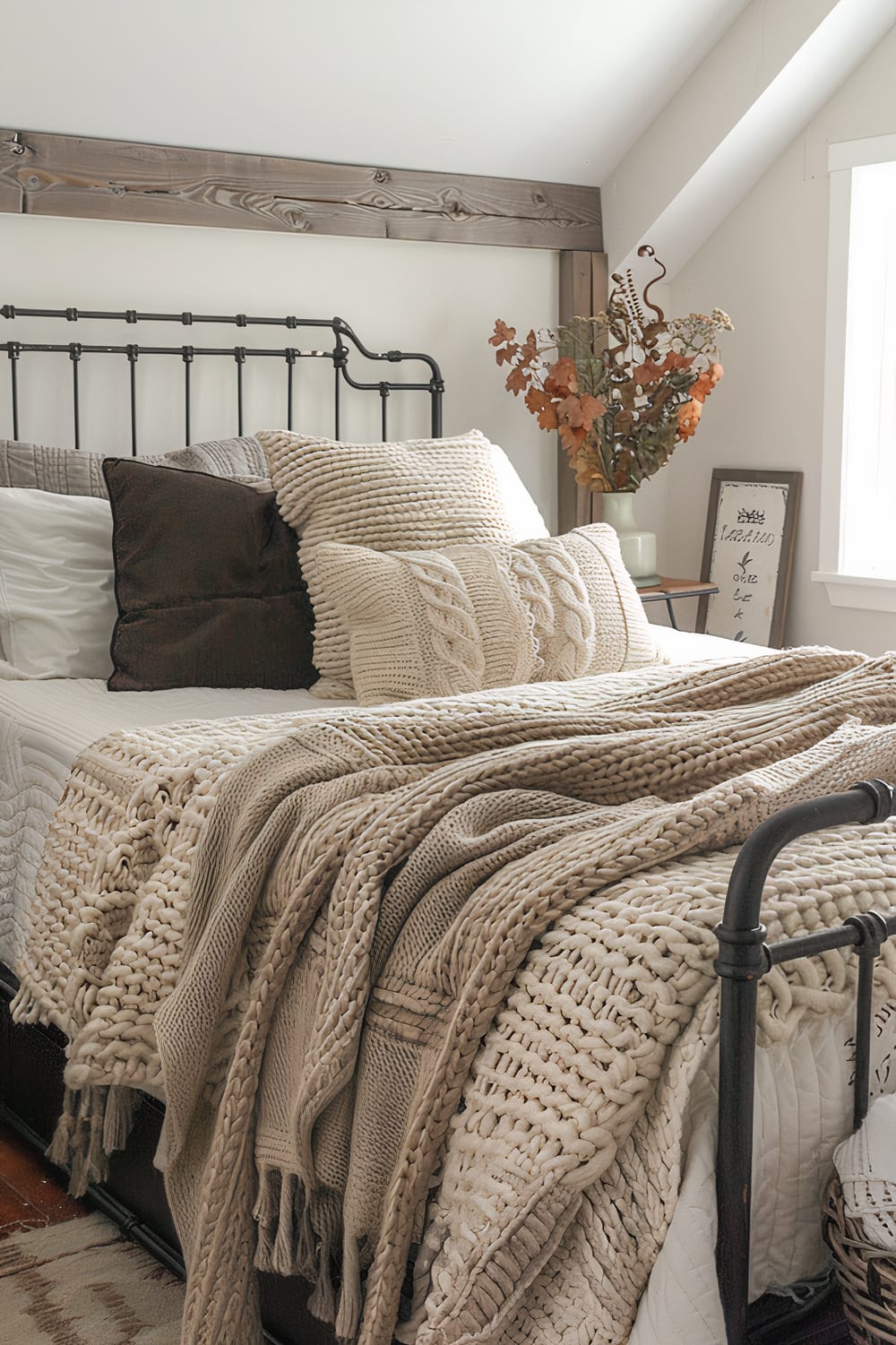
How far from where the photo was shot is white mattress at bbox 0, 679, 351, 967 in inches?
A: 79.6

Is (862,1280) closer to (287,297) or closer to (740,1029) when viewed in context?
(740,1029)

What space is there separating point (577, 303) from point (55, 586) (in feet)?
5.96

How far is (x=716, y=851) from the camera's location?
4.53 feet

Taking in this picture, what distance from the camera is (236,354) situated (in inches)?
124

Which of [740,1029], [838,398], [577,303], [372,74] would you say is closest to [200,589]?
[372,74]

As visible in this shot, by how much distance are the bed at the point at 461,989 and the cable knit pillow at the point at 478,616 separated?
28 centimetres

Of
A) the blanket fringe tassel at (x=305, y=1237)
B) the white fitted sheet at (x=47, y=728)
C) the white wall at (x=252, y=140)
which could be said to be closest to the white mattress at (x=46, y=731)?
the white fitted sheet at (x=47, y=728)

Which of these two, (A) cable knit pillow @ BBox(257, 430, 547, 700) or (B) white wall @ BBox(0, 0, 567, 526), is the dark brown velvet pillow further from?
(B) white wall @ BBox(0, 0, 567, 526)

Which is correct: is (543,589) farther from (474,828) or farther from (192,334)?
(192,334)

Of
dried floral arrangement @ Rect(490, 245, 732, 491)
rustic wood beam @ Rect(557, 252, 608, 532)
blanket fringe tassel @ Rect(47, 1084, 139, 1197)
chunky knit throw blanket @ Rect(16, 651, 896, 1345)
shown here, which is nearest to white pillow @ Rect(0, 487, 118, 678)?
chunky knit throw blanket @ Rect(16, 651, 896, 1345)

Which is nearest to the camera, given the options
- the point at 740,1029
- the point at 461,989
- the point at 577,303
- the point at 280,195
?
the point at 740,1029

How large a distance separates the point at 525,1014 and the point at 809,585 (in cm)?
262

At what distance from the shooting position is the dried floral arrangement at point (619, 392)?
330cm

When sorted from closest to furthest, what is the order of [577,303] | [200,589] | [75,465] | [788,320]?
1. [200,589]
2. [75,465]
3. [788,320]
4. [577,303]
